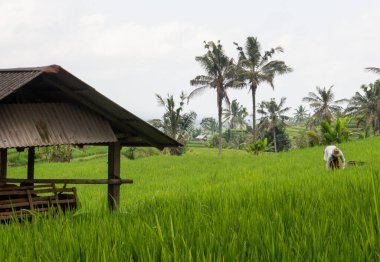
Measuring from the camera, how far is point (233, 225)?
9.45ft

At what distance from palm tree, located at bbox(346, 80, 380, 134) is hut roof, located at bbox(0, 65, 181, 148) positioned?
124ft

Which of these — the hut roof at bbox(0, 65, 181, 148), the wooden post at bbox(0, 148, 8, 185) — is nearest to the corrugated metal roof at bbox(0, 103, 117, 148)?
the hut roof at bbox(0, 65, 181, 148)

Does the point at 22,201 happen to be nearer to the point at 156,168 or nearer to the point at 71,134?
the point at 71,134

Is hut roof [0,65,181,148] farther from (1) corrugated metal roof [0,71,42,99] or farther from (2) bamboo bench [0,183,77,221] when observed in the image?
(2) bamboo bench [0,183,77,221]

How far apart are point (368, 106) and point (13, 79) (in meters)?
41.7

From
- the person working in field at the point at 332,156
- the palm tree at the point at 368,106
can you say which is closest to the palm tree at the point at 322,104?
the palm tree at the point at 368,106

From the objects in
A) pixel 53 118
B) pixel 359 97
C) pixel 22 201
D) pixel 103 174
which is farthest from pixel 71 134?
pixel 359 97

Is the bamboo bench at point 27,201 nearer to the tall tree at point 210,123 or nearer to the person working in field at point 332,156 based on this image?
the person working in field at point 332,156

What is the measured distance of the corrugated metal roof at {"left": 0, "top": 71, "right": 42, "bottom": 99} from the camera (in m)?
4.76

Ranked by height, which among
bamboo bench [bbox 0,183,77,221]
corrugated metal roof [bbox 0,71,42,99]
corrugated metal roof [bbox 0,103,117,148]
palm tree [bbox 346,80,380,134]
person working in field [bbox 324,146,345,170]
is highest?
palm tree [bbox 346,80,380,134]

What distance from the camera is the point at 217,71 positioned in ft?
114

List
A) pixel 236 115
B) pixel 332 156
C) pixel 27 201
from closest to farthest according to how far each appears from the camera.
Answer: pixel 27 201, pixel 332 156, pixel 236 115

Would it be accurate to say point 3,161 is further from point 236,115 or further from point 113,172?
point 236,115

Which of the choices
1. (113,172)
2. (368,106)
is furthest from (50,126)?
(368,106)
